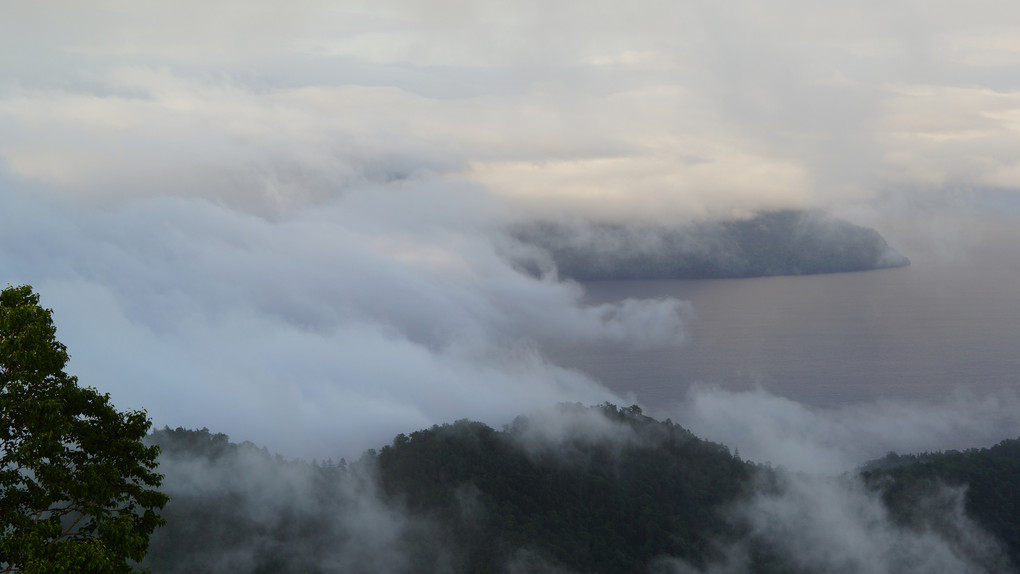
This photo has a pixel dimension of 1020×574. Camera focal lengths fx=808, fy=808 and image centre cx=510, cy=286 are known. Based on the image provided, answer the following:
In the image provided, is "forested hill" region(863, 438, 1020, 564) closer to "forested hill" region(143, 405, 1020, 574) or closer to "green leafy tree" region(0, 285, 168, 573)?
"forested hill" region(143, 405, 1020, 574)

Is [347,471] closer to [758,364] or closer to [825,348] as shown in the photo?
[758,364]

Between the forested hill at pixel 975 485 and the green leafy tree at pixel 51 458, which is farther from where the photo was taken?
the forested hill at pixel 975 485

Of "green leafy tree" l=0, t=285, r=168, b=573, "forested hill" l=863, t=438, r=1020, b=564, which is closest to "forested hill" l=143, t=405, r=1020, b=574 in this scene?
"forested hill" l=863, t=438, r=1020, b=564

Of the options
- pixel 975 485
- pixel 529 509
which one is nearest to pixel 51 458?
pixel 529 509

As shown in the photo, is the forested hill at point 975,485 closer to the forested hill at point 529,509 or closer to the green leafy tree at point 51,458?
the forested hill at point 529,509

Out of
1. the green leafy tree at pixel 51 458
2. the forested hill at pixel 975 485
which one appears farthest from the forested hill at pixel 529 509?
the green leafy tree at pixel 51 458

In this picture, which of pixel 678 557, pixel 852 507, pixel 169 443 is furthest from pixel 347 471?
pixel 852 507

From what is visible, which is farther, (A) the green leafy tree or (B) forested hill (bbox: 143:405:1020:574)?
(B) forested hill (bbox: 143:405:1020:574)
